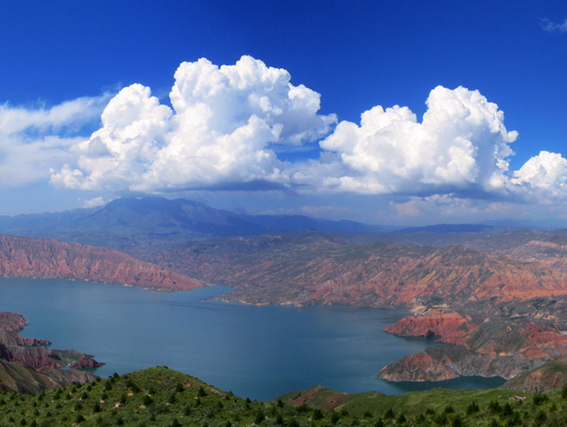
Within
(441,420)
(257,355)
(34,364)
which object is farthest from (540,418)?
(257,355)

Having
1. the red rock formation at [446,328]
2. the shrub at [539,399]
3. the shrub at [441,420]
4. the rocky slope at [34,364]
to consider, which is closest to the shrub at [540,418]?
the shrub at [539,399]

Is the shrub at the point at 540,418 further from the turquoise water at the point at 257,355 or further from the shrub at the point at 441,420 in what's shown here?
the turquoise water at the point at 257,355

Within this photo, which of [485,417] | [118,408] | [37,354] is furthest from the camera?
[37,354]

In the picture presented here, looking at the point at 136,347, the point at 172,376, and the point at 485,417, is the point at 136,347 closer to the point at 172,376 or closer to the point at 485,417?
the point at 172,376

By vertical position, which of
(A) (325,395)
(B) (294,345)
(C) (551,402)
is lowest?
(B) (294,345)

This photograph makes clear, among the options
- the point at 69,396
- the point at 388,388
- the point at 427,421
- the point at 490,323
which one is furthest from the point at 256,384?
the point at 427,421

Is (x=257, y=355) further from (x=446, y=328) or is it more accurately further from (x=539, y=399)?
(x=539, y=399)
